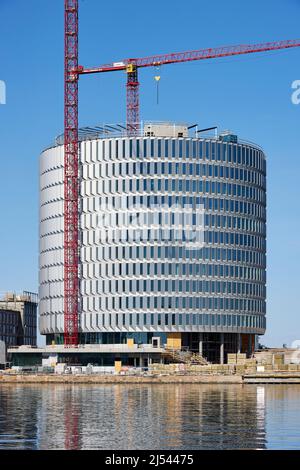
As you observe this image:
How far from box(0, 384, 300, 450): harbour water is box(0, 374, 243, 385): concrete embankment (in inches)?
1966

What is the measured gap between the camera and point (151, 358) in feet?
638

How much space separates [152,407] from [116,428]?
24607 mm

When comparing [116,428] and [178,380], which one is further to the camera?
[178,380]

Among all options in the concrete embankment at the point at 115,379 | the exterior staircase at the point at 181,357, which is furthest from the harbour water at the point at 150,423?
the exterior staircase at the point at 181,357

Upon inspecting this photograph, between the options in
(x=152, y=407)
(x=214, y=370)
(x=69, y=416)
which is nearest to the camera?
(x=69, y=416)

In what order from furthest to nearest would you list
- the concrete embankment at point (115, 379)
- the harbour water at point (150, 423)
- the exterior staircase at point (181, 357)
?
the exterior staircase at point (181, 357) → the concrete embankment at point (115, 379) → the harbour water at point (150, 423)

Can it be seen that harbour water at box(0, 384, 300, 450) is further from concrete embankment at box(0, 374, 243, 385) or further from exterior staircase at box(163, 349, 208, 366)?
exterior staircase at box(163, 349, 208, 366)

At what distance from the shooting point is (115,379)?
555ft

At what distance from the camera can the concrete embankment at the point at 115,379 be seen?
6462 inches

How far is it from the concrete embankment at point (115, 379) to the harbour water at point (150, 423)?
164 feet

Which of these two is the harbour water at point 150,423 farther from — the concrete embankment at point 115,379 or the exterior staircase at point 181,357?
the exterior staircase at point 181,357
